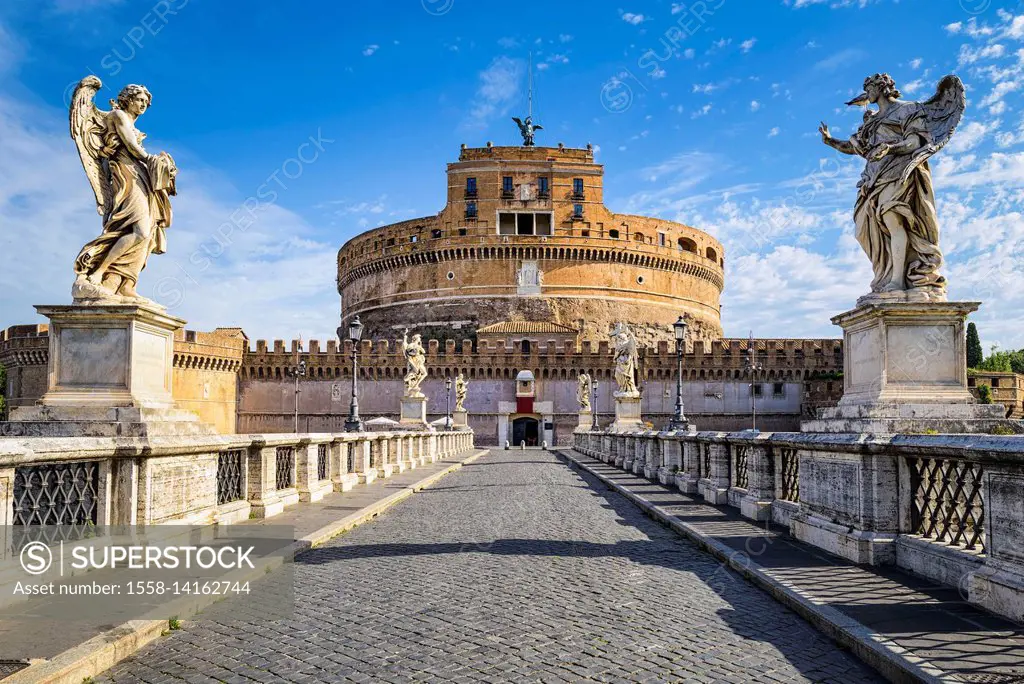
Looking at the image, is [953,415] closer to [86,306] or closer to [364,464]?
[86,306]

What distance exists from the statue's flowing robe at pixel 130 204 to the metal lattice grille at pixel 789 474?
255 inches

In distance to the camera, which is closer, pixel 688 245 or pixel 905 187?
pixel 905 187

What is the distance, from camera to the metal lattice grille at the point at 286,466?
410 inches

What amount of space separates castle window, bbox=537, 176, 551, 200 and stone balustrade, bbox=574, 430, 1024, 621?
63.7m

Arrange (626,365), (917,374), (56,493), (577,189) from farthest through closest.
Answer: (577,189) → (626,365) → (917,374) → (56,493)

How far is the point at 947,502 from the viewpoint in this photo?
5828 millimetres

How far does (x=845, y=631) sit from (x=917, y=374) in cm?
283

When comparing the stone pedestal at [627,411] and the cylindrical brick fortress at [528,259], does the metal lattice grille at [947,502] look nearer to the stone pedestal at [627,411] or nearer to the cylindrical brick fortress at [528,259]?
the stone pedestal at [627,411]

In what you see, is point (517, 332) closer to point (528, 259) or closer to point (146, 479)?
point (528, 259)

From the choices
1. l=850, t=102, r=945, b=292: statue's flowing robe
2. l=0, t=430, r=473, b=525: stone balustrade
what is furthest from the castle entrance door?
l=850, t=102, r=945, b=292: statue's flowing robe

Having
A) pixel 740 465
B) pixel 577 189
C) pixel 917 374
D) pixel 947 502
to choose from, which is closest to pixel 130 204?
pixel 917 374

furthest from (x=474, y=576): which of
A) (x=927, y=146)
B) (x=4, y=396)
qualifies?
(x=4, y=396)

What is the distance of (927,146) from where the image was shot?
6637 millimetres

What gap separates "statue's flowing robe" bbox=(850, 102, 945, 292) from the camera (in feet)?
22.1
